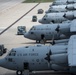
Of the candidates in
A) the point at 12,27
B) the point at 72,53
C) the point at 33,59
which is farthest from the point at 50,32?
the point at 72,53

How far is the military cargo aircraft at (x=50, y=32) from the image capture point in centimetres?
4991

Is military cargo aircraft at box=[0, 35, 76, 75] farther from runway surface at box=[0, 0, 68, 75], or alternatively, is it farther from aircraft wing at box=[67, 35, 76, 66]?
runway surface at box=[0, 0, 68, 75]

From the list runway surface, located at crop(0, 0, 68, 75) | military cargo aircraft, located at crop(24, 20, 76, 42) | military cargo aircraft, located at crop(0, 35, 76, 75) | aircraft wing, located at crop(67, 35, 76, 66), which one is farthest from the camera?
runway surface, located at crop(0, 0, 68, 75)

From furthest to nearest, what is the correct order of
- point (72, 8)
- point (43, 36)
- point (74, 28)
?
point (72, 8) < point (43, 36) < point (74, 28)

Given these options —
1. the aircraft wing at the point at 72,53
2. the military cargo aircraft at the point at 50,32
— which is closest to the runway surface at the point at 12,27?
the military cargo aircraft at the point at 50,32

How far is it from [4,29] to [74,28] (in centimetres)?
2777

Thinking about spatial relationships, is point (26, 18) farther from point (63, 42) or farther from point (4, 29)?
point (63, 42)

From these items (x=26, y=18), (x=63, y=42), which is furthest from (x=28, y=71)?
(x=26, y=18)

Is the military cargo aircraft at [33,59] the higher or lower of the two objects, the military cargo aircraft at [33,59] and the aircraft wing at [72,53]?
the lower

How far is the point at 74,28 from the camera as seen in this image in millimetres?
47125

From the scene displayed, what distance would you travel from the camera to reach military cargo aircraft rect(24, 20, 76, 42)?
4991cm

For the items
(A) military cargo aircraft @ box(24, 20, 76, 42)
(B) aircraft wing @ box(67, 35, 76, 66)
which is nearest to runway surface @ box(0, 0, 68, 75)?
(A) military cargo aircraft @ box(24, 20, 76, 42)

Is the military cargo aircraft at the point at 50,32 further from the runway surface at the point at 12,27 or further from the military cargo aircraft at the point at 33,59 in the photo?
the military cargo aircraft at the point at 33,59

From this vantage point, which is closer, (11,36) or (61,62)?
(61,62)
